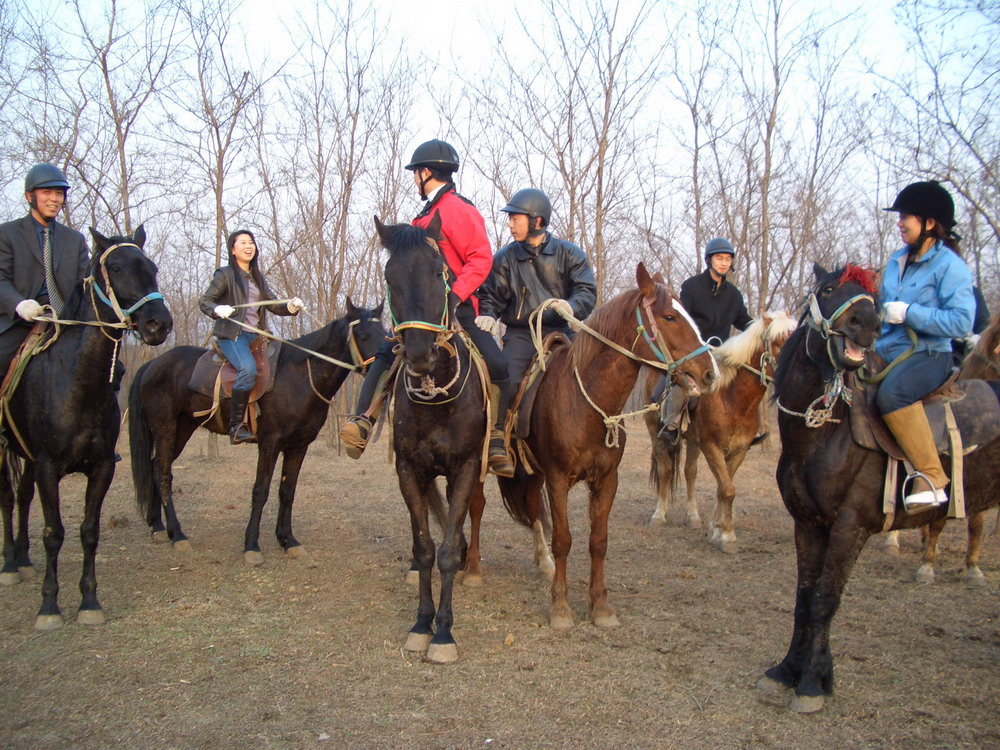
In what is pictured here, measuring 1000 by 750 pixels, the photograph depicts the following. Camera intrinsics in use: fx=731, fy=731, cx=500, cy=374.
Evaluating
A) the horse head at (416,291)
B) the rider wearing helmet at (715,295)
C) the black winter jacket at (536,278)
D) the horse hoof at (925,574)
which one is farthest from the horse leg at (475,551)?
the horse hoof at (925,574)

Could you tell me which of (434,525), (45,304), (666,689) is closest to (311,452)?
(434,525)

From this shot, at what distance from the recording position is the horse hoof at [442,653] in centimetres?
474

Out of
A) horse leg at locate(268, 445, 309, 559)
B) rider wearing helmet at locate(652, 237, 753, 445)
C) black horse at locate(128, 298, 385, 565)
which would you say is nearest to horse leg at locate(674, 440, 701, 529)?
rider wearing helmet at locate(652, 237, 753, 445)

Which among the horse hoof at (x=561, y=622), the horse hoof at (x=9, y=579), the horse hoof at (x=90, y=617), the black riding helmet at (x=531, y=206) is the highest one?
the black riding helmet at (x=531, y=206)

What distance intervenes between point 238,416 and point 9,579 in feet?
7.78

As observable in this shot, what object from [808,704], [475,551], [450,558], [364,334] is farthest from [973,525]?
[364,334]

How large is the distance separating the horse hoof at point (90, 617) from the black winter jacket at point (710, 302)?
6.78 meters

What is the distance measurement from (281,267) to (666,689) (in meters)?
13.6

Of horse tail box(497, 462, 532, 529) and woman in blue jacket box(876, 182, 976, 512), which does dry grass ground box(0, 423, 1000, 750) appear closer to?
horse tail box(497, 462, 532, 529)

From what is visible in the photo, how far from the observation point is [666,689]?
4.30 metres

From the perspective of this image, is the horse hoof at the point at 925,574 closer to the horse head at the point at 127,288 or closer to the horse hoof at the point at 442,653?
the horse hoof at the point at 442,653

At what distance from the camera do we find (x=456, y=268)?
5.41m

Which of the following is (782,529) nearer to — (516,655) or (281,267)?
(516,655)

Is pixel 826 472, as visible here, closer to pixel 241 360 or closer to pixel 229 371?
pixel 241 360
